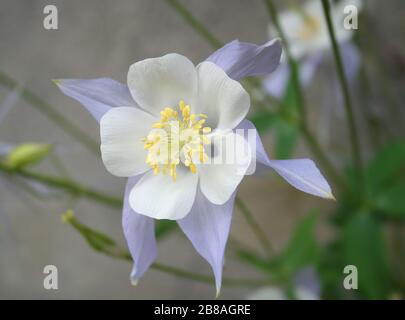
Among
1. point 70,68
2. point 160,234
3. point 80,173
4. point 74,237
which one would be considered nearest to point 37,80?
point 70,68

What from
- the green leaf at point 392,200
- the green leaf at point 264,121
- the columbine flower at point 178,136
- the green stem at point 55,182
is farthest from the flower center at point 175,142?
the green leaf at point 392,200

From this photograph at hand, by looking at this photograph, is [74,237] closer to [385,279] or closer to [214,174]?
[385,279]

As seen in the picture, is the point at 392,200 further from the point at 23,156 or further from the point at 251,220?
the point at 23,156

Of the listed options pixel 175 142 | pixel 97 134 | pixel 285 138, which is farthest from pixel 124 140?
pixel 97 134

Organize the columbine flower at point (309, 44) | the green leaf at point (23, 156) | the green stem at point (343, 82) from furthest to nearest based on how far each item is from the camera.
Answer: the columbine flower at point (309, 44) < the green leaf at point (23, 156) < the green stem at point (343, 82)

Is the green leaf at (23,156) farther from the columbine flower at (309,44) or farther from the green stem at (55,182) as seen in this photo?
the columbine flower at (309,44)

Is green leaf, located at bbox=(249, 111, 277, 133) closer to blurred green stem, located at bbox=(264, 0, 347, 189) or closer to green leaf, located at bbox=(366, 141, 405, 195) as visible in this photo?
blurred green stem, located at bbox=(264, 0, 347, 189)
